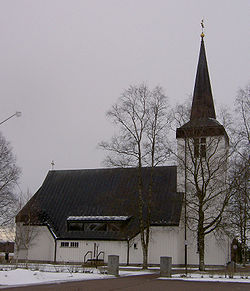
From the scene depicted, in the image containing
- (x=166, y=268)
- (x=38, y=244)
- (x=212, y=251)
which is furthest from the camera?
(x=38, y=244)

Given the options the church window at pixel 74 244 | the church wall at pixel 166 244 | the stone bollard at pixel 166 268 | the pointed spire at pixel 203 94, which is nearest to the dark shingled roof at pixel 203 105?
the pointed spire at pixel 203 94

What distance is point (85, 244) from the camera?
4175 cm

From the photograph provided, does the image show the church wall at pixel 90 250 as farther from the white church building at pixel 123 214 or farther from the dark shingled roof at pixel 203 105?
the dark shingled roof at pixel 203 105

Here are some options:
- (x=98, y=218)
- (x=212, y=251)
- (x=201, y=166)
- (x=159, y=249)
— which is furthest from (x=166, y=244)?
(x=201, y=166)

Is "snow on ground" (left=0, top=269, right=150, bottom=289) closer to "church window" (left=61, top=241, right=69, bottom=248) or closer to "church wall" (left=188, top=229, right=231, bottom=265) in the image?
"church wall" (left=188, top=229, right=231, bottom=265)

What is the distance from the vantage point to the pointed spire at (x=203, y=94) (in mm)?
41750

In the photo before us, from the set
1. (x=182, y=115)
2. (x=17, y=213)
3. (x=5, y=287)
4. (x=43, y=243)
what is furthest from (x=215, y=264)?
(x=5, y=287)

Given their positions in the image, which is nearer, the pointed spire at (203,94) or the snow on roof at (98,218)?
the snow on roof at (98,218)

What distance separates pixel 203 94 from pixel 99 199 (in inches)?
544

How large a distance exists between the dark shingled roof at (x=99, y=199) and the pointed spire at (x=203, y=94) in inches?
255

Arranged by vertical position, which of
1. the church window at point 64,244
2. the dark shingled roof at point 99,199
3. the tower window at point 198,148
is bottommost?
the church window at point 64,244

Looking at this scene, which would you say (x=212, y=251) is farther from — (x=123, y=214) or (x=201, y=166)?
(x=201, y=166)

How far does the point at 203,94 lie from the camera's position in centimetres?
4262

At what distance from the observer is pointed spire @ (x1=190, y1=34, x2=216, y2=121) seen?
137 feet
